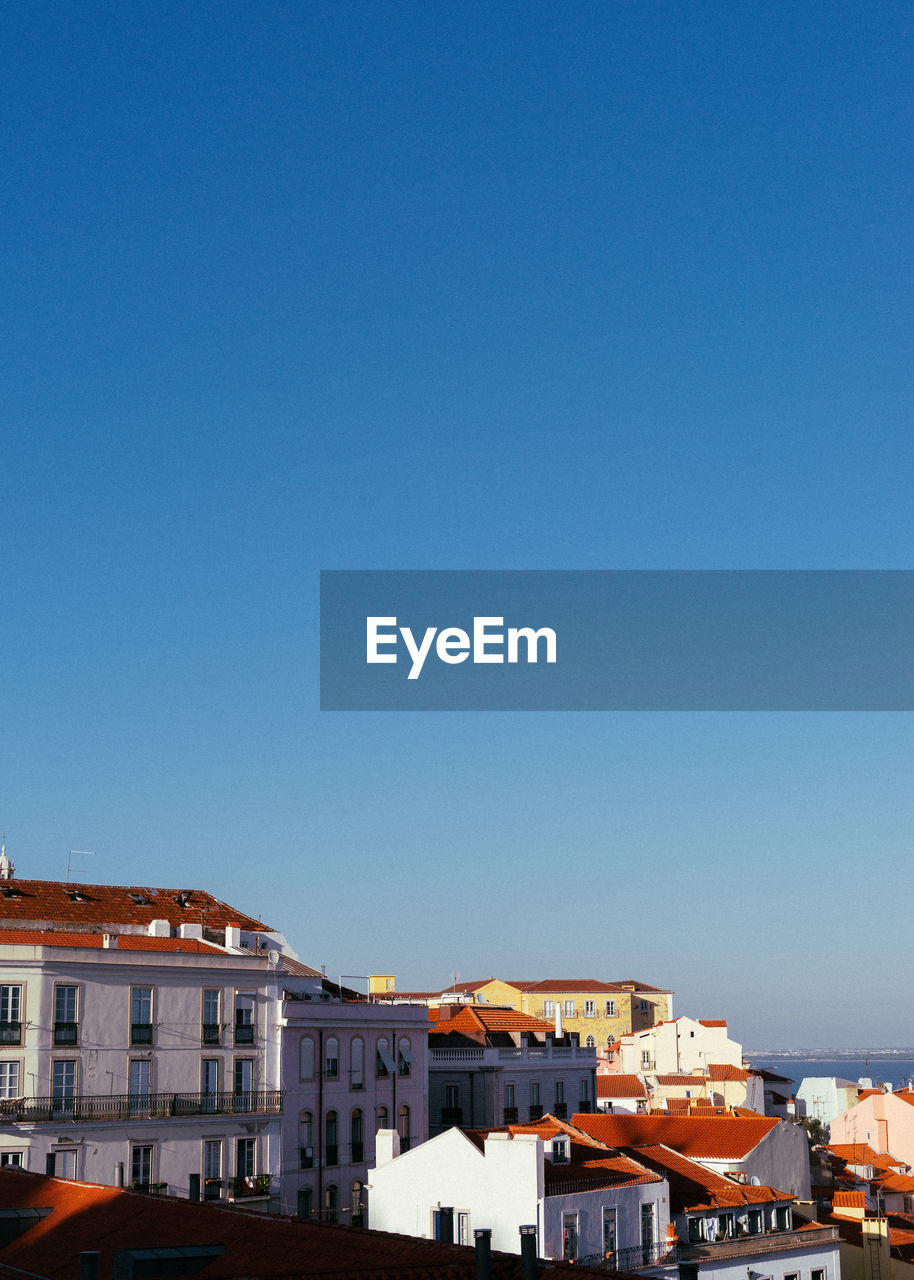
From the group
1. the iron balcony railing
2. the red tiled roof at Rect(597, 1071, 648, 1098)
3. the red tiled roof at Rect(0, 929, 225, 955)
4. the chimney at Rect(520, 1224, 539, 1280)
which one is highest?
the red tiled roof at Rect(0, 929, 225, 955)

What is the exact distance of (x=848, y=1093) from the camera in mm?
143125

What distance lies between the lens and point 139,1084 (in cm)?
6356

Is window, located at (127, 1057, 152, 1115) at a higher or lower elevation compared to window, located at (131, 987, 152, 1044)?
lower

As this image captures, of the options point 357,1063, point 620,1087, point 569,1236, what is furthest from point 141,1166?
point 620,1087

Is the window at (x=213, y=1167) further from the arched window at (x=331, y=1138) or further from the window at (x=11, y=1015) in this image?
the window at (x=11, y=1015)

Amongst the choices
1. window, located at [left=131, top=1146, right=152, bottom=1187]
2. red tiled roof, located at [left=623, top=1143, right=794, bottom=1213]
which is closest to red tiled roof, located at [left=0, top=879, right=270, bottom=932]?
window, located at [left=131, top=1146, right=152, bottom=1187]

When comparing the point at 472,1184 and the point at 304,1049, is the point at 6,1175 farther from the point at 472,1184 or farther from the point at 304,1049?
the point at 304,1049

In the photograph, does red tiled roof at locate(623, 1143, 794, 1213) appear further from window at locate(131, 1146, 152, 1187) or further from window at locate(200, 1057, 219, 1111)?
window at locate(131, 1146, 152, 1187)

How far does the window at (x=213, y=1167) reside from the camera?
209 feet

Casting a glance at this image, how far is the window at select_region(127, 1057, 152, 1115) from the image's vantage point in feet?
206

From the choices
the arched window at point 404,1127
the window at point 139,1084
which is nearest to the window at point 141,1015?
the window at point 139,1084

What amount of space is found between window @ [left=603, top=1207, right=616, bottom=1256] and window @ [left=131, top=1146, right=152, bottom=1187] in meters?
19.0

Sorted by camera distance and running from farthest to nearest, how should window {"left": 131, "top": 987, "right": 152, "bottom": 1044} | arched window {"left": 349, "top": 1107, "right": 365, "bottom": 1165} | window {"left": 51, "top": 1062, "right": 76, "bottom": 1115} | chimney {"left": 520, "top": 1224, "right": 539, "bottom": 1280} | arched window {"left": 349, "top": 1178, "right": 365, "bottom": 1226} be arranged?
arched window {"left": 349, "top": 1107, "right": 365, "bottom": 1165}
arched window {"left": 349, "top": 1178, "right": 365, "bottom": 1226}
window {"left": 131, "top": 987, "right": 152, "bottom": 1044}
window {"left": 51, "top": 1062, "right": 76, "bottom": 1115}
chimney {"left": 520, "top": 1224, "right": 539, "bottom": 1280}

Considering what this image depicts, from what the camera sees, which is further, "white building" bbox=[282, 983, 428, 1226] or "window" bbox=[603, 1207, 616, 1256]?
"white building" bbox=[282, 983, 428, 1226]
